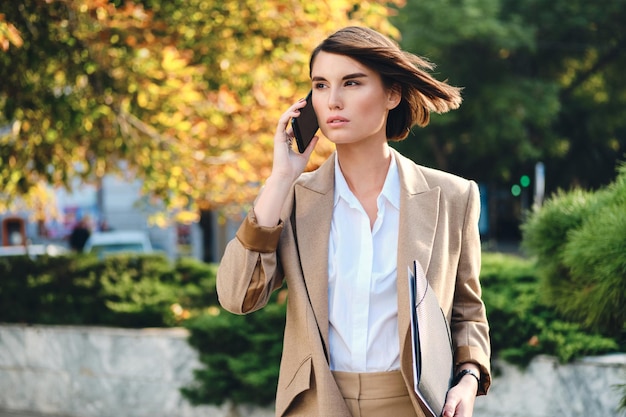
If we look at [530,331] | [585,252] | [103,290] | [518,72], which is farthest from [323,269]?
[518,72]

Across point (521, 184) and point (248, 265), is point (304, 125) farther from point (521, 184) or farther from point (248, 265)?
point (521, 184)

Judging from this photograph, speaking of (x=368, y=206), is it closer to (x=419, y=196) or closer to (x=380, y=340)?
(x=419, y=196)

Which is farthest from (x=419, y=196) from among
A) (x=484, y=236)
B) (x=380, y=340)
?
(x=484, y=236)

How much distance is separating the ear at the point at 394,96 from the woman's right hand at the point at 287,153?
22 cm

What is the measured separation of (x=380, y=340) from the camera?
2365 millimetres

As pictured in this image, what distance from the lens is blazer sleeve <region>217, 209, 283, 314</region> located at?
2.34 m

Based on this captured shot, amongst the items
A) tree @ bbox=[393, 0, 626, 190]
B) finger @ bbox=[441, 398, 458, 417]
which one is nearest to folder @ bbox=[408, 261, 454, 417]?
finger @ bbox=[441, 398, 458, 417]

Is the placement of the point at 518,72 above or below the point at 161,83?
above

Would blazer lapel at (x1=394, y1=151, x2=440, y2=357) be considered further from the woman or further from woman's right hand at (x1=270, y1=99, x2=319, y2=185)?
woman's right hand at (x1=270, y1=99, x2=319, y2=185)

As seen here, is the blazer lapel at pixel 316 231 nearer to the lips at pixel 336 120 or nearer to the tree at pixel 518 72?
the lips at pixel 336 120

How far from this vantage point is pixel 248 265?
2.34 m

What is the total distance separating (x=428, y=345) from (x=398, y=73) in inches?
28.0

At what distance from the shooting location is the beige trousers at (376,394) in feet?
7.68

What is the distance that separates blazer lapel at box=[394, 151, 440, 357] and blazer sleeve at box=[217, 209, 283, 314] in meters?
0.32
